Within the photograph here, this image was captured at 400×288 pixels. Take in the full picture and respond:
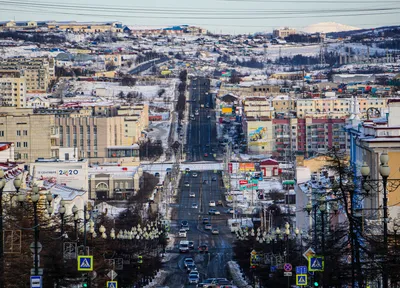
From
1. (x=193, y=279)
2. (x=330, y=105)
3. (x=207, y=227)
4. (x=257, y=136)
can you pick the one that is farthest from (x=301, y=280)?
(x=330, y=105)

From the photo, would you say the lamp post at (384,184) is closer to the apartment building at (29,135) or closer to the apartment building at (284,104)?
the apartment building at (29,135)

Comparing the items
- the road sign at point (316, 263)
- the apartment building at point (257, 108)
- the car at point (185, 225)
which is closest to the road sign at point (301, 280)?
the road sign at point (316, 263)

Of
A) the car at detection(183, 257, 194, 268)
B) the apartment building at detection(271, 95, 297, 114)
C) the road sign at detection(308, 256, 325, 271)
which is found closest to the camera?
the road sign at detection(308, 256, 325, 271)

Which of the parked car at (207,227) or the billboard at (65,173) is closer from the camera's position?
the billboard at (65,173)

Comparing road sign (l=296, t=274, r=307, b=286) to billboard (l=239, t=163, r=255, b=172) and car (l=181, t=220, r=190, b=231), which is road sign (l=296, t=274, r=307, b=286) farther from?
billboard (l=239, t=163, r=255, b=172)

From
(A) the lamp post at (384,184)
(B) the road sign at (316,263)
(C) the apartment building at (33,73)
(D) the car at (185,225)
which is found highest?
(C) the apartment building at (33,73)

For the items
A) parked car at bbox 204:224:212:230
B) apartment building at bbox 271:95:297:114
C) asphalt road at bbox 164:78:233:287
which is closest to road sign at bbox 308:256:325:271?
asphalt road at bbox 164:78:233:287
